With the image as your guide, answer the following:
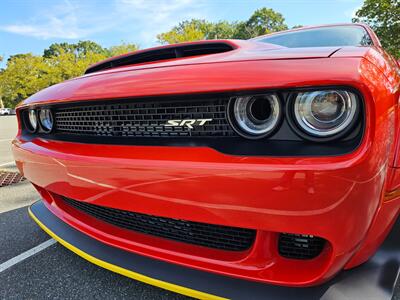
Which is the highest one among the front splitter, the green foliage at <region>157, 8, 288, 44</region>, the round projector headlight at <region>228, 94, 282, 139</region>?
the green foliage at <region>157, 8, 288, 44</region>

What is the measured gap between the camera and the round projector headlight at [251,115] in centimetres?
98

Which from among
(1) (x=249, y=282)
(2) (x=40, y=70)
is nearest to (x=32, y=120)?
(1) (x=249, y=282)

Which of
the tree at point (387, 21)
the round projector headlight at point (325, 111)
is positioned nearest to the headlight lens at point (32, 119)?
the round projector headlight at point (325, 111)

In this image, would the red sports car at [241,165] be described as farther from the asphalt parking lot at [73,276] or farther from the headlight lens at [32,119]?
the headlight lens at [32,119]

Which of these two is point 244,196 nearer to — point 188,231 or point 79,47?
point 188,231

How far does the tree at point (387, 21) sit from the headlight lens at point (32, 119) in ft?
51.3

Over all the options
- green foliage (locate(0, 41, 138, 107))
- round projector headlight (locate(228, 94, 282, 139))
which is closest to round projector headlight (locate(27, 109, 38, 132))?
round projector headlight (locate(228, 94, 282, 139))

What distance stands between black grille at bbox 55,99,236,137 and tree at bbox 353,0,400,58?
615 inches

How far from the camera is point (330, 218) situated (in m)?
0.80

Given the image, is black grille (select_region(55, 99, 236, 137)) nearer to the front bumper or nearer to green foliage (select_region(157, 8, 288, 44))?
the front bumper

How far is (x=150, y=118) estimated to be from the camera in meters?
1.18

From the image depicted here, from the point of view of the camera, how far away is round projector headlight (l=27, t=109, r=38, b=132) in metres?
1.79

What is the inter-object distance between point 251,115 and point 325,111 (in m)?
0.23

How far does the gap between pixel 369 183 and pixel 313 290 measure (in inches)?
16.4
